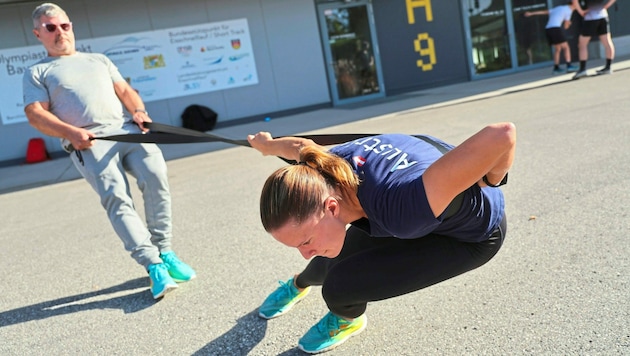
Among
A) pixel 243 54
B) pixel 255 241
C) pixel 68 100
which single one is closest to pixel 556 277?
pixel 255 241

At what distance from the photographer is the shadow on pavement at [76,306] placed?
325 centimetres

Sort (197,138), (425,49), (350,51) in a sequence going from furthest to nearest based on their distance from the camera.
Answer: (425,49)
(350,51)
(197,138)

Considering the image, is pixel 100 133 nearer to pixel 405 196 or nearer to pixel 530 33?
pixel 405 196

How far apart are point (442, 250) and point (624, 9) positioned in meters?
16.8

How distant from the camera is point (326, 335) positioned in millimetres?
2438

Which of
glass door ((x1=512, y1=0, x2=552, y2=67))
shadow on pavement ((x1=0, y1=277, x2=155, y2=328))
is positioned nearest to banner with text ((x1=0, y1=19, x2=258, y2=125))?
glass door ((x1=512, y1=0, x2=552, y2=67))

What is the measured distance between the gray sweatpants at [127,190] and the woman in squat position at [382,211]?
1.27 metres

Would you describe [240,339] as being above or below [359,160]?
below

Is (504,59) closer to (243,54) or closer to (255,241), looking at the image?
(243,54)

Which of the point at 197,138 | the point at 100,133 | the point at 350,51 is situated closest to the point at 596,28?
the point at 350,51

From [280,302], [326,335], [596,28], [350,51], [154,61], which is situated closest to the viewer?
[326,335]

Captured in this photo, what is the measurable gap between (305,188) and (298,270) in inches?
72.0

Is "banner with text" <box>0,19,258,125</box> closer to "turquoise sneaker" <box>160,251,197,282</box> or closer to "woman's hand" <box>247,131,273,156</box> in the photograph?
"turquoise sneaker" <box>160,251,197,282</box>

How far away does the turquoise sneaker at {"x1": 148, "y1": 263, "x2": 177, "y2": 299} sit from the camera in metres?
3.24
